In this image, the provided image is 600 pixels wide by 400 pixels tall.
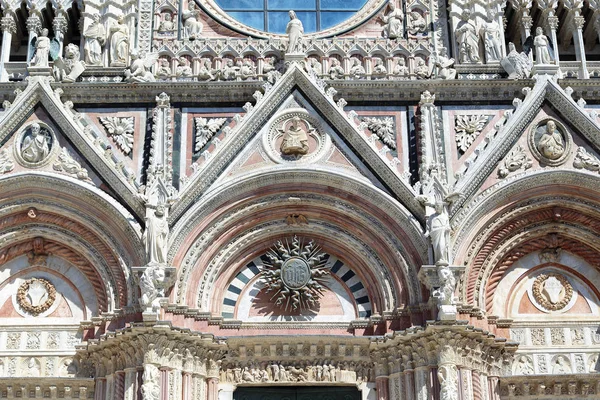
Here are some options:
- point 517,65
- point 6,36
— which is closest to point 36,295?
point 6,36

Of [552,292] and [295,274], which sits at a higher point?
[295,274]

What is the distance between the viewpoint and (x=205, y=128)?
64.5ft

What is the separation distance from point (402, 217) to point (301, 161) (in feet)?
6.78

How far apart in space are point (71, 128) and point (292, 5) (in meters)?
5.53

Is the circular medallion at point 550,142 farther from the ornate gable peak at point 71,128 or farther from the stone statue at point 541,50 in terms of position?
the ornate gable peak at point 71,128

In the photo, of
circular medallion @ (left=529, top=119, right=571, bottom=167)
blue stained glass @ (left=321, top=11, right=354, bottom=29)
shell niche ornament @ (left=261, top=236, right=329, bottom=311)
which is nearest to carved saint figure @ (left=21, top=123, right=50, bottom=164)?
shell niche ornament @ (left=261, top=236, right=329, bottom=311)

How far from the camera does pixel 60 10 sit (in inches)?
833

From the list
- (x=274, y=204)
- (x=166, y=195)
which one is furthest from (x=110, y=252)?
(x=274, y=204)

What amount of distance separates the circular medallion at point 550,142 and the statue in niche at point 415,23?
3.29 m

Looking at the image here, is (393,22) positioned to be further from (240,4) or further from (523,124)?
(523,124)

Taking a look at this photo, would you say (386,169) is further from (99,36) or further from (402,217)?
(99,36)

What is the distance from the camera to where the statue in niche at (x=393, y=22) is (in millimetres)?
21281

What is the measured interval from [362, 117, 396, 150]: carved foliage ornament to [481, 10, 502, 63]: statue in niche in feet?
7.96

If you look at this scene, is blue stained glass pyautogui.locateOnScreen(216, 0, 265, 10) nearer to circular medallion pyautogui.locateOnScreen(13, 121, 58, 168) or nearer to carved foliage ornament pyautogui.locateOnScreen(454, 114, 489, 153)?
circular medallion pyautogui.locateOnScreen(13, 121, 58, 168)
